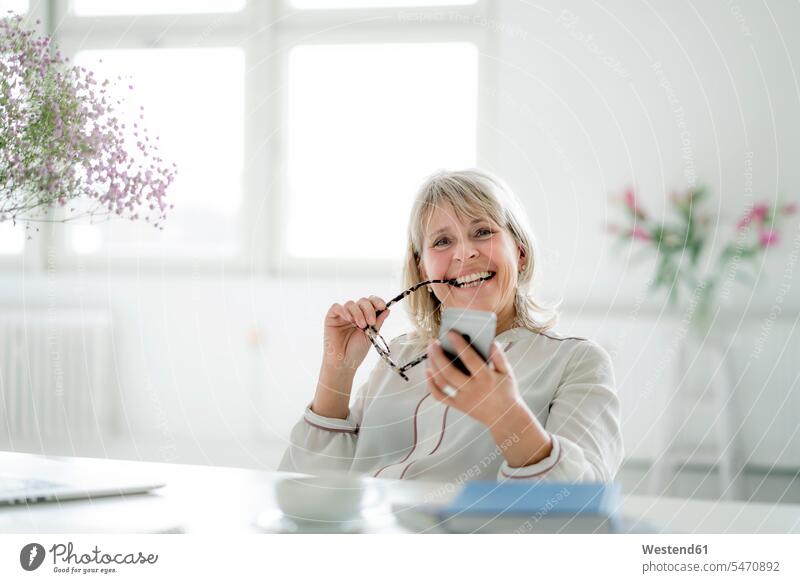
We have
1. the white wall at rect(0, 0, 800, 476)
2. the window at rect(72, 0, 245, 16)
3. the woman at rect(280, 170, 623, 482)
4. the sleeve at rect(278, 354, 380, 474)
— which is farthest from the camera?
the white wall at rect(0, 0, 800, 476)

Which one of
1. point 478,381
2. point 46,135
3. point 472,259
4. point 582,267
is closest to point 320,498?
point 478,381

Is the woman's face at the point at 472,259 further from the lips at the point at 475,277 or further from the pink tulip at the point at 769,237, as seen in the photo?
the pink tulip at the point at 769,237

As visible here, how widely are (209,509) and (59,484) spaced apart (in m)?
0.14

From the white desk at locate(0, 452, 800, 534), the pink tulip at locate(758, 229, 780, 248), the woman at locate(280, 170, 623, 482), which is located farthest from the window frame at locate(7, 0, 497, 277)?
the white desk at locate(0, 452, 800, 534)

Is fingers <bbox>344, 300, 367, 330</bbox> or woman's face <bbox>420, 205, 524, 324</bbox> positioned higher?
woman's face <bbox>420, 205, 524, 324</bbox>

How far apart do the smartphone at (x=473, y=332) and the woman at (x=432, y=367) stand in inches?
2.7

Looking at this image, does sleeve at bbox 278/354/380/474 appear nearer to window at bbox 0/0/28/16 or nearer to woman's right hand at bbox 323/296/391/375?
woman's right hand at bbox 323/296/391/375

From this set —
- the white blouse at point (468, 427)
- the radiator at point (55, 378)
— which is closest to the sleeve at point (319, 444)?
the white blouse at point (468, 427)

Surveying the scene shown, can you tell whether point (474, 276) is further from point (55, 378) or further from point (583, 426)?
point (55, 378)

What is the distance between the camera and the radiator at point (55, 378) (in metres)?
1.57

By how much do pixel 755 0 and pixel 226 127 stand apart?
99 cm

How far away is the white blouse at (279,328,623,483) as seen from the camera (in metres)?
0.75

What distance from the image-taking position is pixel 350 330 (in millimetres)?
941

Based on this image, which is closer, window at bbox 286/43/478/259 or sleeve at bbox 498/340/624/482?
sleeve at bbox 498/340/624/482
